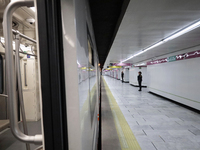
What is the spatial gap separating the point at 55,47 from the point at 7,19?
0.98 ft

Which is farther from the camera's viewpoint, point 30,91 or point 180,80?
point 180,80

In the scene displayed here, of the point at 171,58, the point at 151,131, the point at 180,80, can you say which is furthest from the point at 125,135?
the point at 171,58

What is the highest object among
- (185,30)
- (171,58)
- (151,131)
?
(185,30)

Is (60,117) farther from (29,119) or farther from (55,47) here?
(29,119)

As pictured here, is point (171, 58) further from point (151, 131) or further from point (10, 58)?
point (10, 58)

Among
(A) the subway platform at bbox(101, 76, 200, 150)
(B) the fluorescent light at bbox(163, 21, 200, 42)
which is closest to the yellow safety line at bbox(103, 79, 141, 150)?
(A) the subway platform at bbox(101, 76, 200, 150)

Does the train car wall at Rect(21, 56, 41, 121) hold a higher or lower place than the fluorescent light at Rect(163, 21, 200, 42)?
lower

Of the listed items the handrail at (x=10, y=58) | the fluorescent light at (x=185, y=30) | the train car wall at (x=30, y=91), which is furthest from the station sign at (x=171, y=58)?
the handrail at (x=10, y=58)

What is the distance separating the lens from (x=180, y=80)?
6.72 m

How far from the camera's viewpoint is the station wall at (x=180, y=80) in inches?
221

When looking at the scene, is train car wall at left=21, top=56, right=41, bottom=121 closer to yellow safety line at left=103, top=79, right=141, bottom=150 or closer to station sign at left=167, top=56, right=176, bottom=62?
yellow safety line at left=103, top=79, right=141, bottom=150

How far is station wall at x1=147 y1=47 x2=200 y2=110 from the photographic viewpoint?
562cm

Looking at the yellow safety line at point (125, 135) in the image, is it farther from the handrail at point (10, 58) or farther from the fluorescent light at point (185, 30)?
the fluorescent light at point (185, 30)

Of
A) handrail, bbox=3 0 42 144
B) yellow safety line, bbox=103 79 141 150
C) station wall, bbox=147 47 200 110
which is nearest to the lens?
handrail, bbox=3 0 42 144
